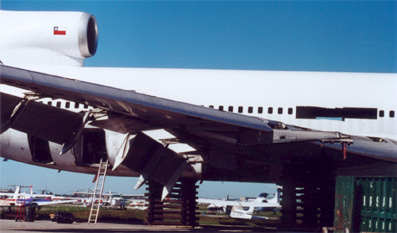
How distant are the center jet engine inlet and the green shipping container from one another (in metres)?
4.53

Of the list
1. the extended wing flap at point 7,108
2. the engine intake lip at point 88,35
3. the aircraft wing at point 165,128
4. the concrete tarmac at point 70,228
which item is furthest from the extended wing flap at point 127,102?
the engine intake lip at point 88,35

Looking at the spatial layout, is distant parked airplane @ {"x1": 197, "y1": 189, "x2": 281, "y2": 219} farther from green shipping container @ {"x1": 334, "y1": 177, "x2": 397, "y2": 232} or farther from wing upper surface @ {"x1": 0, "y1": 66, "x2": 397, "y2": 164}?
green shipping container @ {"x1": 334, "y1": 177, "x2": 397, "y2": 232}

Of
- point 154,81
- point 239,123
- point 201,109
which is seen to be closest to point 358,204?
point 239,123

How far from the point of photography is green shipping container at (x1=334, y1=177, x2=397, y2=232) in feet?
46.0

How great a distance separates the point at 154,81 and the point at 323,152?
648cm

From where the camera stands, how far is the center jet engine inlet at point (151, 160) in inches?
631

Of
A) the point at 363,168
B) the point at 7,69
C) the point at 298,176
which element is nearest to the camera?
the point at 7,69

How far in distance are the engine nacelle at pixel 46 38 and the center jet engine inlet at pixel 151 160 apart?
706 cm

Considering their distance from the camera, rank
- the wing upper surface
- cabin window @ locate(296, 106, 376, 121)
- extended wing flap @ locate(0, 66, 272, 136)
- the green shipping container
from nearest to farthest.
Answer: extended wing flap @ locate(0, 66, 272, 136) → the wing upper surface → the green shipping container → cabin window @ locate(296, 106, 376, 121)

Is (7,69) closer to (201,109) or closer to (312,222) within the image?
(201,109)

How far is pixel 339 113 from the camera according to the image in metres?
18.9

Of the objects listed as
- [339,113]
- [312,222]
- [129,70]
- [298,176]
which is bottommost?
[312,222]

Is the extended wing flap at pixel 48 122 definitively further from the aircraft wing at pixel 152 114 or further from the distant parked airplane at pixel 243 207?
the distant parked airplane at pixel 243 207

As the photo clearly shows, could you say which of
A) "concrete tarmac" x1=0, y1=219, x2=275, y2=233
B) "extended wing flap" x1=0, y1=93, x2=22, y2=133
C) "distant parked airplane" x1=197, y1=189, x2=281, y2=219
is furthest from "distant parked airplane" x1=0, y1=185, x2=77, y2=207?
"extended wing flap" x1=0, y1=93, x2=22, y2=133
